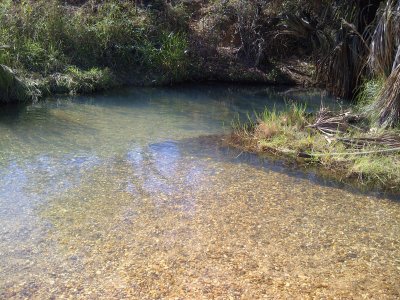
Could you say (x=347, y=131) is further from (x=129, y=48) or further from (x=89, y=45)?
(x=89, y=45)

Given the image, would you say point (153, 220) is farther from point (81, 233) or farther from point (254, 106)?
point (254, 106)

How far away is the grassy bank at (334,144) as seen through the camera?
675 cm

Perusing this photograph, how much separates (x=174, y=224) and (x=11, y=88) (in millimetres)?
6922

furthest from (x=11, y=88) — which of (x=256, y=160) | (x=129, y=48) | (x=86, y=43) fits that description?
(x=256, y=160)

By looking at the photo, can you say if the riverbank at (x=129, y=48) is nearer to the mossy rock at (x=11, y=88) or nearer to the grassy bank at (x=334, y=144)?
the mossy rock at (x=11, y=88)

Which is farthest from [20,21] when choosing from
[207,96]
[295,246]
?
[295,246]

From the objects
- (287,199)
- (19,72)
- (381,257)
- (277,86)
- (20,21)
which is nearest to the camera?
(381,257)

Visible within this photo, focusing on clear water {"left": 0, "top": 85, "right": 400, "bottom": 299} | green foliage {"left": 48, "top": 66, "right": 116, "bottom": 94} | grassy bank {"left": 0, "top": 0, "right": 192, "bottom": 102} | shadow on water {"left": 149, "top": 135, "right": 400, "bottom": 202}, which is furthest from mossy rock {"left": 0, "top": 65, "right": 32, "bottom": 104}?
shadow on water {"left": 149, "top": 135, "right": 400, "bottom": 202}

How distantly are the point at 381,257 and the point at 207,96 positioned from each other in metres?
8.66

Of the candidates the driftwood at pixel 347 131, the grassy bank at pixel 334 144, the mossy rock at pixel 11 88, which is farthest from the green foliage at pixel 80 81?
the driftwood at pixel 347 131

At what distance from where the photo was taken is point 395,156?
6.89 metres

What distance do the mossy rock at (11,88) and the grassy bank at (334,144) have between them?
5.05 meters

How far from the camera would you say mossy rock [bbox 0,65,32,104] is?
10.2 meters

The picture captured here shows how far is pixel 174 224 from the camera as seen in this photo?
5.27 m
